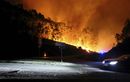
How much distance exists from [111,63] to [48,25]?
7051 cm

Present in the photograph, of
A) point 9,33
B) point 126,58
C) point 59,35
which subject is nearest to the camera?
point 126,58

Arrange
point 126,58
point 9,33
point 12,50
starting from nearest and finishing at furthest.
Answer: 1. point 126,58
2. point 12,50
3. point 9,33

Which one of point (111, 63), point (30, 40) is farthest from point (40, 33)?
point (111, 63)

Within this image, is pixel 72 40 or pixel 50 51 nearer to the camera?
pixel 50 51

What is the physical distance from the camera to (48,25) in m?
104

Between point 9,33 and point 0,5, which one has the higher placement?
point 0,5

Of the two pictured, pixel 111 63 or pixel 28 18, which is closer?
pixel 111 63

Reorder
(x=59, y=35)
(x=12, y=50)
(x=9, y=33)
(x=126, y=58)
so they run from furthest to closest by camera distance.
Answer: (x=59, y=35)
(x=9, y=33)
(x=12, y=50)
(x=126, y=58)

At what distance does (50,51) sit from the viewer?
95.4 metres

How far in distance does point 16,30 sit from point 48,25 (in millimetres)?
9448

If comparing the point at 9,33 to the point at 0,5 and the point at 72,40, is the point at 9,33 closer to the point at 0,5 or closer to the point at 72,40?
the point at 0,5

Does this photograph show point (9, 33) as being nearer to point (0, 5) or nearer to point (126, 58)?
point (0, 5)

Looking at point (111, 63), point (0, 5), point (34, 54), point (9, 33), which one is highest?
point (0, 5)

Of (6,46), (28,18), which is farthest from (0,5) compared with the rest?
(6,46)
